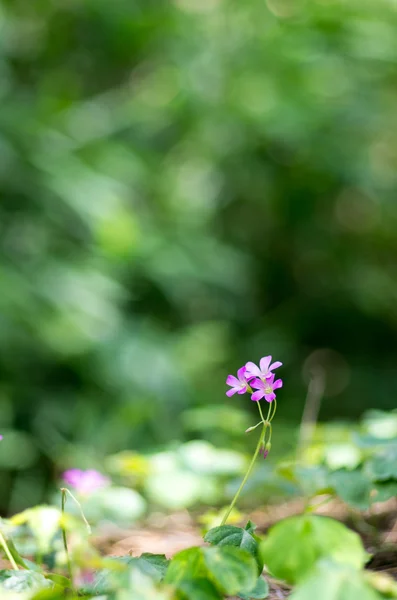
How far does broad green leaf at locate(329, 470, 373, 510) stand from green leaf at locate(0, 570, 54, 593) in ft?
1.20

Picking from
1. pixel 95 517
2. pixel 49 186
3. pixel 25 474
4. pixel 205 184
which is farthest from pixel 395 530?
pixel 205 184

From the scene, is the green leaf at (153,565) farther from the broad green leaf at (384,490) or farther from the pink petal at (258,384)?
the broad green leaf at (384,490)

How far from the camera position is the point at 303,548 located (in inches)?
22.5

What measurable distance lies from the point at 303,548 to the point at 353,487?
26 cm

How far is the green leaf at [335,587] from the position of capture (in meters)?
0.44

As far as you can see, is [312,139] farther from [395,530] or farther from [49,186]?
[395,530]

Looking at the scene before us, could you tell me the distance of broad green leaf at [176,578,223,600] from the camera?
528mm

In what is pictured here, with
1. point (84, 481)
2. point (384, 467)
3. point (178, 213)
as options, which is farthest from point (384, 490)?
point (178, 213)

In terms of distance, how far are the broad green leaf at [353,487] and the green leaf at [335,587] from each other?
1.13 ft

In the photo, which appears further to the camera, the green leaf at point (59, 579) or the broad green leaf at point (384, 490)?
the broad green leaf at point (384, 490)

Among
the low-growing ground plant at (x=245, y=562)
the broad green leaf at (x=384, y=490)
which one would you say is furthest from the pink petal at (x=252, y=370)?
the broad green leaf at (x=384, y=490)

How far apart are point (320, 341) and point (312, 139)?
141 centimetres

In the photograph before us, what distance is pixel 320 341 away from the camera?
14.2ft

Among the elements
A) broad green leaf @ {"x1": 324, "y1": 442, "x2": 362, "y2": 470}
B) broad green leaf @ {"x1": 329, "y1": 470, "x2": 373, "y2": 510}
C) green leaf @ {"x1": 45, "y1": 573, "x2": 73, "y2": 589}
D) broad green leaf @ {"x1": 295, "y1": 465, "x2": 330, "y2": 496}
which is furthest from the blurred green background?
green leaf @ {"x1": 45, "y1": 573, "x2": 73, "y2": 589}
